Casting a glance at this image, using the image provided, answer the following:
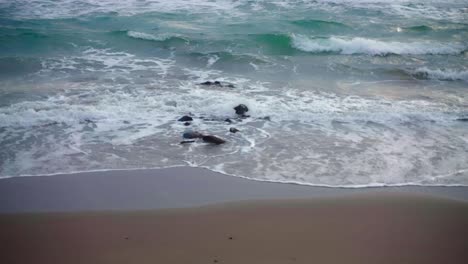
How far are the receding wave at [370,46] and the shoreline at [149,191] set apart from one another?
10.4 m

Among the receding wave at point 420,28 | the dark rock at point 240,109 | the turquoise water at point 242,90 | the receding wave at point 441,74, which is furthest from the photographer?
the receding wave at point 420,28

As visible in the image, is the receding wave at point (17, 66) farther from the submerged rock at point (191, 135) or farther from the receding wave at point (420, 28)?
the receding wave at point (420, 28)

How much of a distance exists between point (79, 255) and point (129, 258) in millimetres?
524

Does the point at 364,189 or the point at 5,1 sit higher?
the point at 5,1

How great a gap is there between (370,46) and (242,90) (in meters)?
7.33

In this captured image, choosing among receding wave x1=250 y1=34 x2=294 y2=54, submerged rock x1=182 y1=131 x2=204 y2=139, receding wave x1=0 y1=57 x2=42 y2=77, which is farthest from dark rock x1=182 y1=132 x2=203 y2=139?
receding wave x1=250 y1=34 x2=294 y2=54

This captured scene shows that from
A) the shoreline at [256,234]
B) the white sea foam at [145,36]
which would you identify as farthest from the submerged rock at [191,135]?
the white sea foam at [145,36]

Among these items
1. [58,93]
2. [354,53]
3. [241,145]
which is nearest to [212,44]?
[354,53]

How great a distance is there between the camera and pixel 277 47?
1582 cm

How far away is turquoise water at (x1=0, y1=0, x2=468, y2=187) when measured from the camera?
269 inches

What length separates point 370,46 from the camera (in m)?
15.8

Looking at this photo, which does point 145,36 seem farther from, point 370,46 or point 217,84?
point 370,46

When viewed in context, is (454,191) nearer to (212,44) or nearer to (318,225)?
(318,225)

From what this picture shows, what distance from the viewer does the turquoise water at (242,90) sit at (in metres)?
6.84
